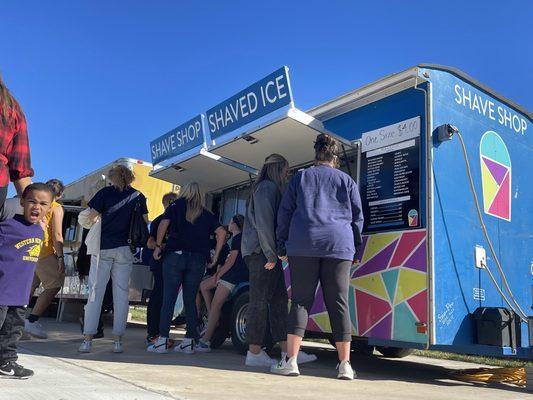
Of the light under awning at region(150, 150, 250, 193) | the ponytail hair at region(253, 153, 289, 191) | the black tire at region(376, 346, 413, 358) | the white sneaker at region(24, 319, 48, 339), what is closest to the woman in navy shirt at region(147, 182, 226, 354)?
the ponytail hair at region(253, 153, 289, 191)

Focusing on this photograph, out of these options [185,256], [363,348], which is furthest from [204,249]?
[363,348]

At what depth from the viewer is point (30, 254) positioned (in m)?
3.32

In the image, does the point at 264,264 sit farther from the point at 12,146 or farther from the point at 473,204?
the point at 12,146

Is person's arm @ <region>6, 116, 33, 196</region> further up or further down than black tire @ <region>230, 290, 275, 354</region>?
further up

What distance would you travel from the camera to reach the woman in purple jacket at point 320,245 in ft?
12.9

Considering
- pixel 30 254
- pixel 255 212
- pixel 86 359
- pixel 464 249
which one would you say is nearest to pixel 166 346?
pixel 86 359

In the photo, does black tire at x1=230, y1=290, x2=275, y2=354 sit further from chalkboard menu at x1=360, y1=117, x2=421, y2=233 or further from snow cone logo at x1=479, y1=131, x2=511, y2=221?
snow cone logo at x1=479, y1=131, x2=511, y2=221

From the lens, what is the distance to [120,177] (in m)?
5.01

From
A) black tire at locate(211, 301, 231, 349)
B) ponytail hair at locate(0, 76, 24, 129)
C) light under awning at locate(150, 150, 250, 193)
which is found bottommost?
black tire at locate(211, 301, 231, 349)

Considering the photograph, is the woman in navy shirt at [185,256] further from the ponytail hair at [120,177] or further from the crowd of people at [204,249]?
the ponytail hair at [120,177]

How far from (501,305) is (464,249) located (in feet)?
2.44

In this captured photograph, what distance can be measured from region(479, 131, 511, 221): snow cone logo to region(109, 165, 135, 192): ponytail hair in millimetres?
3299

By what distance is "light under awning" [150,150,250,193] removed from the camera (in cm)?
667

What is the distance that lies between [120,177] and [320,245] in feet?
7.13
